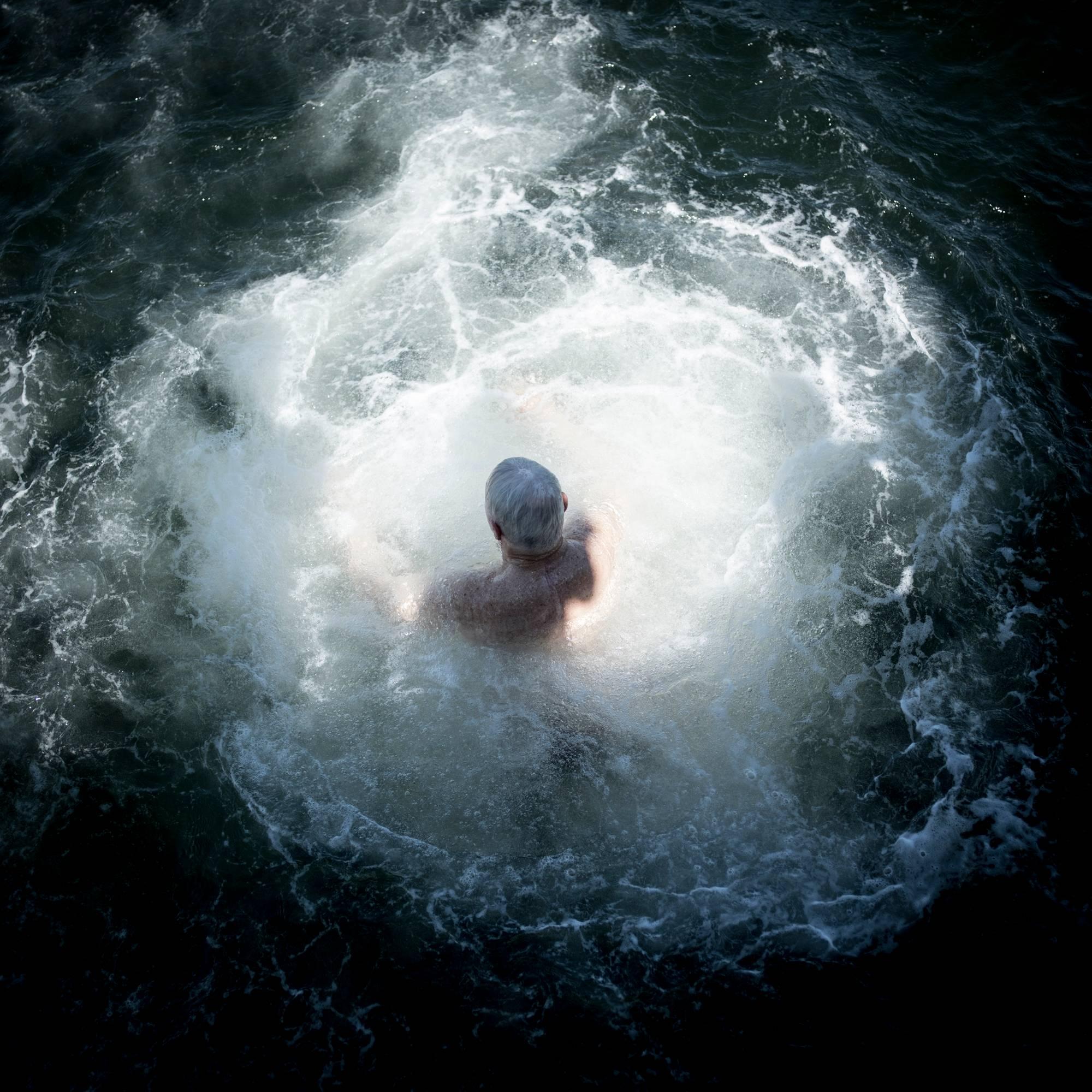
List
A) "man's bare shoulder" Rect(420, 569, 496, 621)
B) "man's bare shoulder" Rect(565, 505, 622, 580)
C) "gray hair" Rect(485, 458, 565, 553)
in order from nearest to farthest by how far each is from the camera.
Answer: "gray hair" Rect(485, 458, 565, 553), "man's bare shoulder" Rect(420, 569, 496, 621), "man's bare shoulder" Rect(565, 505, 622, 580)

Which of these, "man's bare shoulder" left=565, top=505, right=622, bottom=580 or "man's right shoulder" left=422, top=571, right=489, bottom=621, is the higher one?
"man's bare shoulder" left=565, top=505, right=622, bottom=580

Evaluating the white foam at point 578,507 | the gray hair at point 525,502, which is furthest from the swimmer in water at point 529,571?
the white foam at point 578,507

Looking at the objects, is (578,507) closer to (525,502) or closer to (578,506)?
(578,506)

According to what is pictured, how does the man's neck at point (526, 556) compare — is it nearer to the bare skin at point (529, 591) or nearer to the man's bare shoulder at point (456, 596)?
the bare skin at point (529, 591)

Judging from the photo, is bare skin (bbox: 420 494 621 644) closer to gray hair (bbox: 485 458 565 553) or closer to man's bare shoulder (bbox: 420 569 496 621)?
man's bare shoulder (bbox: 420 569 496 621)

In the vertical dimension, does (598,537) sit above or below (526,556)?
below

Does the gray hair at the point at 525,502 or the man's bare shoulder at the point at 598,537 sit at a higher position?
the gray hair at the point at 525,502

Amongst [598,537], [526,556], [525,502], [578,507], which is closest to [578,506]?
[578,507]

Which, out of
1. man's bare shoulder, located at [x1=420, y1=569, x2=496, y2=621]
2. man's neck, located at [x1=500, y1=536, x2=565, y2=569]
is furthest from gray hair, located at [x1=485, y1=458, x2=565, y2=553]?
man's bare shoulder, located at [x1=420, y1=569, x2=496, y2=621]
